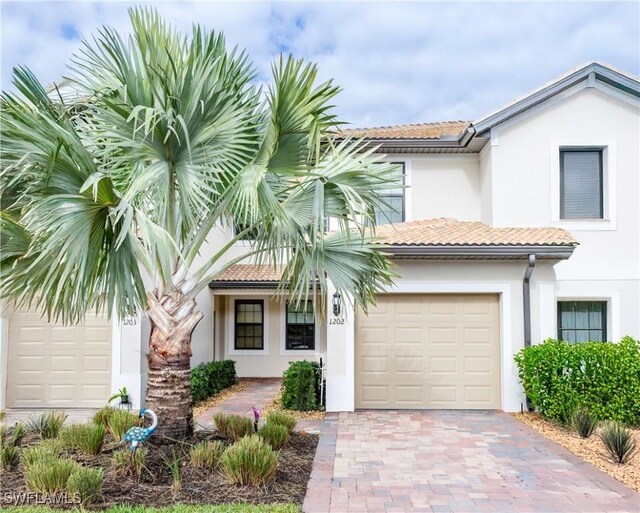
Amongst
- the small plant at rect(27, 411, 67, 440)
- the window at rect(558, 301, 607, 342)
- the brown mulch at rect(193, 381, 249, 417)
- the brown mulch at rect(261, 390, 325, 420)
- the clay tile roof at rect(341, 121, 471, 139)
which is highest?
the clay tile roof at rect(341, 121, 471, 139)

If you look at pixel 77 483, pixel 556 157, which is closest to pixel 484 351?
pixel 556 157

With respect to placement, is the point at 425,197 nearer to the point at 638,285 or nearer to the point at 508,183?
the point at 508,183

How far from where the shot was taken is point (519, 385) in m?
12.0

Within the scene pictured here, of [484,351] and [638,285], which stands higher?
[638,285]

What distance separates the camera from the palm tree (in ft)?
21.7

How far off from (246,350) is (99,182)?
13.0 meters

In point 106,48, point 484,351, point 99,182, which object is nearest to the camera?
point 99,182

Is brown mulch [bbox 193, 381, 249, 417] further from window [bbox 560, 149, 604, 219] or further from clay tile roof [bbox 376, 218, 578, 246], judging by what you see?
window [bbox 560, 149, 604, 219]

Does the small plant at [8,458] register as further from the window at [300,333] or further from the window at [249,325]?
the window at [300,333]

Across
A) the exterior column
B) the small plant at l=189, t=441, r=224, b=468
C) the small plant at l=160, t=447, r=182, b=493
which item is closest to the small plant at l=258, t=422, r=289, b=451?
the small plant at l=189, t=441, r=224, b=468

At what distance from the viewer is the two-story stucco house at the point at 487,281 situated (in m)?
12.2

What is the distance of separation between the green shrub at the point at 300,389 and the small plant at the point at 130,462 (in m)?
5.55

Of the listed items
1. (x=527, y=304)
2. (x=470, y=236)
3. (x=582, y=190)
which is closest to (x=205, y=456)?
(x=470, y=236)

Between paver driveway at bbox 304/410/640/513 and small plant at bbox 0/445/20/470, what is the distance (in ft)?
13.4
